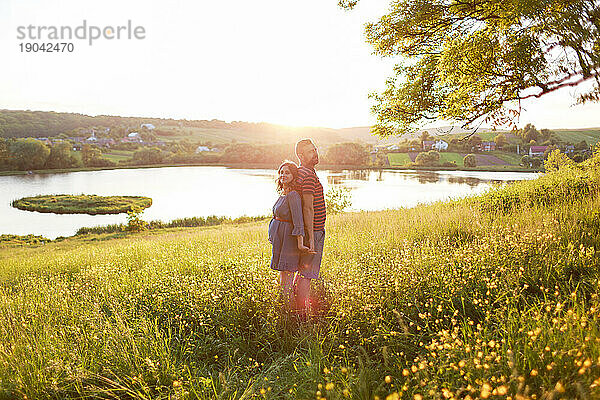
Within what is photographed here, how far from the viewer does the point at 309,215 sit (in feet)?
14.5

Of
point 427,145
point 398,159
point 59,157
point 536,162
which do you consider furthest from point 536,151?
point 59,157

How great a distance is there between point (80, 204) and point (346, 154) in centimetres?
5072

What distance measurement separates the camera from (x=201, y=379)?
9.25 feet

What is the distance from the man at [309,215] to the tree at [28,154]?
10055cm

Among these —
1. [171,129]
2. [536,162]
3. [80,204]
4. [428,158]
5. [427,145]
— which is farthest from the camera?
[171,129]

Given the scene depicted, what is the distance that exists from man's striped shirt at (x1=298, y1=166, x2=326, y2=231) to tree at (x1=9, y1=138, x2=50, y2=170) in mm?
100620

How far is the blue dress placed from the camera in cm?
443

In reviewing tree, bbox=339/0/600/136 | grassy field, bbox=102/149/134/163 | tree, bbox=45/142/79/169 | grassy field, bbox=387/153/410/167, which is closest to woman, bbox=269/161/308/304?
tree, bbox=339/0/600/136

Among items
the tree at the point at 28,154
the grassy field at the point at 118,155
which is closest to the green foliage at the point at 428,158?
the grassy field at the point at 118,155

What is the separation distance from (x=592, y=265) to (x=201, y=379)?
14.8 feet

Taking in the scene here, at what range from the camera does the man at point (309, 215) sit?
4.39m

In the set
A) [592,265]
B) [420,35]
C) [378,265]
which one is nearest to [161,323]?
[378,265]

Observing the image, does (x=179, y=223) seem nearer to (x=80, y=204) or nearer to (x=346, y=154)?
(x=80, y=204)

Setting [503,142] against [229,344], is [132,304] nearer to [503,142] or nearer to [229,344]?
[229,344]
